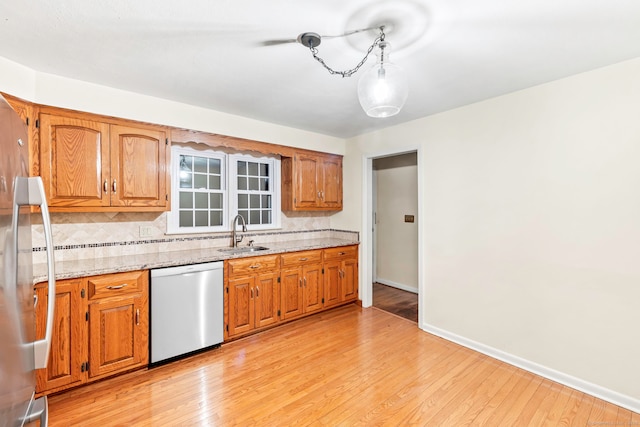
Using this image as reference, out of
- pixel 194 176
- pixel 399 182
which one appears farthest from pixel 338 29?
pixel 399 182

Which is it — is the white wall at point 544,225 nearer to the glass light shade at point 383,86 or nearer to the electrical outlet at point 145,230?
the glass light shade at point 383,86

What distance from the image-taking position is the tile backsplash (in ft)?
8.05

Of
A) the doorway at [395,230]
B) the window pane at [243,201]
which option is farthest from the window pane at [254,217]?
the doorway at [395,230]

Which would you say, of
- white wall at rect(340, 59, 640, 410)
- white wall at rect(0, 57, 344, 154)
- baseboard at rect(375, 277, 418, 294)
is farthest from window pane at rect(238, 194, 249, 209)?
baseboard at rect(375, 277, 418, 294)

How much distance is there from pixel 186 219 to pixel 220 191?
1.68ft

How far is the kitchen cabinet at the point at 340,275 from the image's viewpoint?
3719 millimetres

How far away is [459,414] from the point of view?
1947mm

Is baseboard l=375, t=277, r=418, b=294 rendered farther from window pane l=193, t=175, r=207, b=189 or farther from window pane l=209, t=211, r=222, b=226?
window pane l=193, t=175, r=207, b=189

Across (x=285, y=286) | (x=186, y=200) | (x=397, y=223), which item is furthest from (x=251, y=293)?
(x=397, y=223)

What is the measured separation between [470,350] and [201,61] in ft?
11.2

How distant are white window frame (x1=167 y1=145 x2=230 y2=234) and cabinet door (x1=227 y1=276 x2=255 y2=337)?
0.80 m

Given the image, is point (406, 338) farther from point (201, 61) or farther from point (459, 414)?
point (201, 61)

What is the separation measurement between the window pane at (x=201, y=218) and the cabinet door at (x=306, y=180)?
1.10m

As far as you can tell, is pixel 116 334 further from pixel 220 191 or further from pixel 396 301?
pixel 396 301
